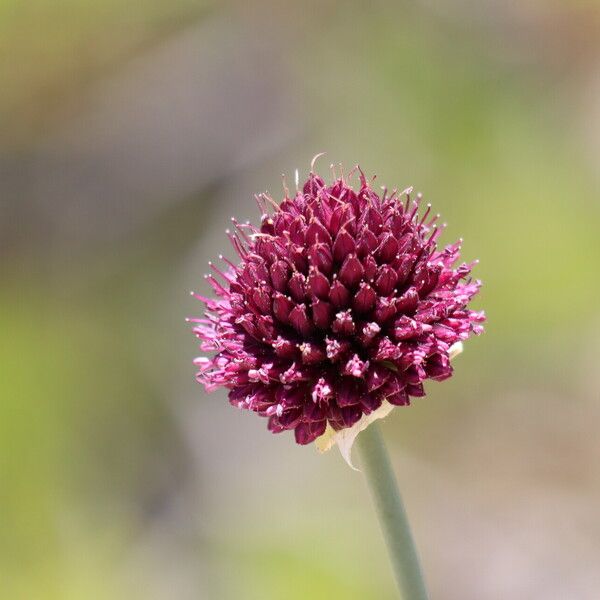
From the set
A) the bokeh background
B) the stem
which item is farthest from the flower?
the bokeh background

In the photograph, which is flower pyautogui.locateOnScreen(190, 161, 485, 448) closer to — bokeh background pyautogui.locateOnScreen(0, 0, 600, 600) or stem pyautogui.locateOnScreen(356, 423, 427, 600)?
stem pyautogui.locateOnScreen(356, 423, 427, 600)

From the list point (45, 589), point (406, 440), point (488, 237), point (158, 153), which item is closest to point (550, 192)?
point (488, 237)

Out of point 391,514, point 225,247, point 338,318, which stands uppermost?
point 225,247

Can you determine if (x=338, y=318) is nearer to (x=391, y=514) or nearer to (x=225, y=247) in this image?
(x=391, y=514)

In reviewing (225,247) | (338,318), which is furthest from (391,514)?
(225,247)

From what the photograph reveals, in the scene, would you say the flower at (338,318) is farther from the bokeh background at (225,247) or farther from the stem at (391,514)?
the bokeh background at (225,247)

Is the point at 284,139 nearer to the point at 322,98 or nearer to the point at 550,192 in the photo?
the point at 322,98
